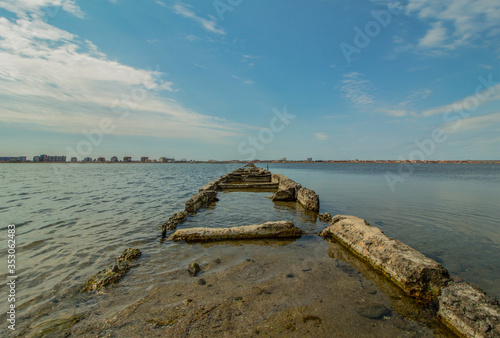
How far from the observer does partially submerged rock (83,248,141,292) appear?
11.3ft

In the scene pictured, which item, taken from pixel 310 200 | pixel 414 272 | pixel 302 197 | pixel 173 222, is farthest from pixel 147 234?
pixel 302 197

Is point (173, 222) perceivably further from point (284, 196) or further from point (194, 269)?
point (284, 196)

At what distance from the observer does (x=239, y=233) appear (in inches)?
225

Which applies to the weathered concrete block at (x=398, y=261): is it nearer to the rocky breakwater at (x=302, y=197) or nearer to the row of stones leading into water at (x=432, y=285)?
the row of stones leading into water at (x=432, y=285)

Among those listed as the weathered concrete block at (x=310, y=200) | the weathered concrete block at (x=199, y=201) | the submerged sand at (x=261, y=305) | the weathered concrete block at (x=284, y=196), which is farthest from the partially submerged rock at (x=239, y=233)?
the weathered concrete block at (x=284, y=196)

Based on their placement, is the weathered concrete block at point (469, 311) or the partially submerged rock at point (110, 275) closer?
the weathered concrete block at point (469, 311)

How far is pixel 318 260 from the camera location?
14.3 feet

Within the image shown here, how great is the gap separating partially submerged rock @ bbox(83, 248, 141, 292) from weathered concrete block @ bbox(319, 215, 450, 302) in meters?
4.53

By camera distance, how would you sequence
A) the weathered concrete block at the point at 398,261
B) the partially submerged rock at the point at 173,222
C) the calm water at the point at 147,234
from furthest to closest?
the partially submerged rock at the point at 173,222 → the calm water at the point at 147,234 → the weathered concrete block at the point at 398,261

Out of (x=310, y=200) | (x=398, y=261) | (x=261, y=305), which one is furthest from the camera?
(x=310, y=200)

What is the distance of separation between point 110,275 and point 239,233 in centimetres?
292

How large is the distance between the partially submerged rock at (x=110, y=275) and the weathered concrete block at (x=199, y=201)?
4372mm

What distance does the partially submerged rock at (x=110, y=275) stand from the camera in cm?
345

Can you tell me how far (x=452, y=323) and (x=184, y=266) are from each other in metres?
3.95
